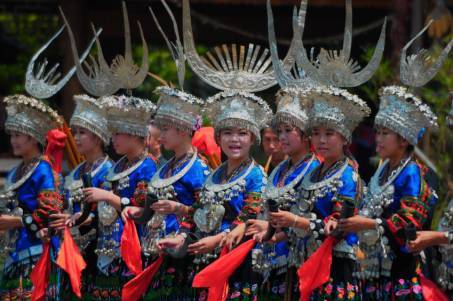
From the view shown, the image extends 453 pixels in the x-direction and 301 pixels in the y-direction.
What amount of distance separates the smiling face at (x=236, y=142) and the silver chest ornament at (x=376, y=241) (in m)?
0.97

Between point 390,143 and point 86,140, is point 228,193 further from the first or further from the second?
point 86,140

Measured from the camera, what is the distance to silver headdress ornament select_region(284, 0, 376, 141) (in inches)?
267

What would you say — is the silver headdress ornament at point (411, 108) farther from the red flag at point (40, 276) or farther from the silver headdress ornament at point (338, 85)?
the red flag at point (40, 276)

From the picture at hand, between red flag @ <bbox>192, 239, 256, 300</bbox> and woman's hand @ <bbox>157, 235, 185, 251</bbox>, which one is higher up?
woman's hand @ <bbox>157, 235, 185, 251</bbox>

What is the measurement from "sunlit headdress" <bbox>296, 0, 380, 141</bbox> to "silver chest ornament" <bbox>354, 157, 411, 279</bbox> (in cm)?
40

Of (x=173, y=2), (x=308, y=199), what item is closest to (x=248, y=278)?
(x=308, y=199)

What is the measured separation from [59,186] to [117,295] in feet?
3.38

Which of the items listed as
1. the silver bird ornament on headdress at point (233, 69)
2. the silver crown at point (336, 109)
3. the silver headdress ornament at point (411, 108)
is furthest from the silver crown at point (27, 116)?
the silver headdress ornament at point (411, 108)

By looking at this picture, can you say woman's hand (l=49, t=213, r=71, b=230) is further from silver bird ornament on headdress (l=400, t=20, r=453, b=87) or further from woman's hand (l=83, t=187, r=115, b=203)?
silver bird ornament on headdress (l=400, t=20, r=453, b=87)

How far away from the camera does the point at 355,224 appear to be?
6.34 meters

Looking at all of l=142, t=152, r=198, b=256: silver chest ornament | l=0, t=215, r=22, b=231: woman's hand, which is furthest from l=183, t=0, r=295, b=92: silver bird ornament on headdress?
l=0, t=215, r=22, b=231: woman's hand

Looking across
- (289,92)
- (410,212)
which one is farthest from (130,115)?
(410,212)

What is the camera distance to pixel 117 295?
8305 millimetres

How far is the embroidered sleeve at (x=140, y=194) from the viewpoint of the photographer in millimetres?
7940
